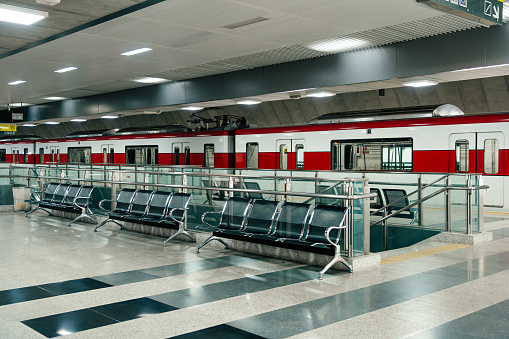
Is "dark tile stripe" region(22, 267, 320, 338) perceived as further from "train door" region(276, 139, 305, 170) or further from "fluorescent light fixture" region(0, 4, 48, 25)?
"train door" region(276, 139, 305, 170)

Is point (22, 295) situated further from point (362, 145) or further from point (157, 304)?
point (362, 145)

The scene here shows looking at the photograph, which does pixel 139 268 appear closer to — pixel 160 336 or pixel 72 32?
pixel 160 336

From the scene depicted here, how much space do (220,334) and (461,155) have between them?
37.9 ft

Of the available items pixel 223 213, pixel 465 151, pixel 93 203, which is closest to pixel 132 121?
pixel 93 203

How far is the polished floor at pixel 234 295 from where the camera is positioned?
5048 millimetres

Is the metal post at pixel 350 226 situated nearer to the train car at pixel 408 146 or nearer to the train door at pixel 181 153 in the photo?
the train car at pixel 408 146

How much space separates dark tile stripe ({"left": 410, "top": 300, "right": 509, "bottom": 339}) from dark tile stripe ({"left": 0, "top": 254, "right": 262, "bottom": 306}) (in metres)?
3.64

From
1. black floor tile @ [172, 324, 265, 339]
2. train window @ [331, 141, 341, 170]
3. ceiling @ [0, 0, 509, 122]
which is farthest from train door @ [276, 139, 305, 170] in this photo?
black floor tile @ [172, 324, 265, 339]

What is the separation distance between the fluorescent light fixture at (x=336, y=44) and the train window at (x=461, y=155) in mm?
4069

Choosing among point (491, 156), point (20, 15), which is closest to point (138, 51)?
point (20, 15)

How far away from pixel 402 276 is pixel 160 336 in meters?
3.84

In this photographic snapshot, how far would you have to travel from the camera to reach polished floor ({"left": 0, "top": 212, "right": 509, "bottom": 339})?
16.6ft

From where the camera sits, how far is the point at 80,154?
30.8 metres

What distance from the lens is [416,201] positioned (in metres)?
11.3
